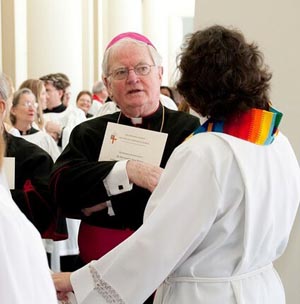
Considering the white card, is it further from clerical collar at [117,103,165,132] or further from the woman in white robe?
the woman in white robe

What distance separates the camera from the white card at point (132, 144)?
94.7 inches

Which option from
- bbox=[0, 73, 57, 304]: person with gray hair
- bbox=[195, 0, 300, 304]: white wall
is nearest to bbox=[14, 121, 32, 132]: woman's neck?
bbox=[195, 0, 300, 304]: white wall

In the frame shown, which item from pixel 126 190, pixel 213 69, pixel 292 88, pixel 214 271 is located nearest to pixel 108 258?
pixel 214 271

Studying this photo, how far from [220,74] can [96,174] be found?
0.77 metres

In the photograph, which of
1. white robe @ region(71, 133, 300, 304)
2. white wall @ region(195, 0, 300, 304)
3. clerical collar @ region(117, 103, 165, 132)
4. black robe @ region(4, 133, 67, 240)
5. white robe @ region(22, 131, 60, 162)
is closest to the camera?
white robe @ region(71, 133, 300, 304)

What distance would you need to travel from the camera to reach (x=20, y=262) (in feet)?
4.21

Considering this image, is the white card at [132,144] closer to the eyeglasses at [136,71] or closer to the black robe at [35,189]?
the eyeglasses at [136,71]

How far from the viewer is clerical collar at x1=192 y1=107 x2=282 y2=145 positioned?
1802mm

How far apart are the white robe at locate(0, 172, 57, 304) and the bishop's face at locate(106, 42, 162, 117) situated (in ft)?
Answer: 3.83

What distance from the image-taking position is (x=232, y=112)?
5.92 ft

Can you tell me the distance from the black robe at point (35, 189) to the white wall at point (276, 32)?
3.17 feet

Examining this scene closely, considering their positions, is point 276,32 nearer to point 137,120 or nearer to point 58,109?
point 137,120

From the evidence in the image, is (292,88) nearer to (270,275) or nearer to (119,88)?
(119,88)

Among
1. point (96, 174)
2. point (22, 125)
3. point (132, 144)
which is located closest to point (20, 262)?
point (96, 174)
